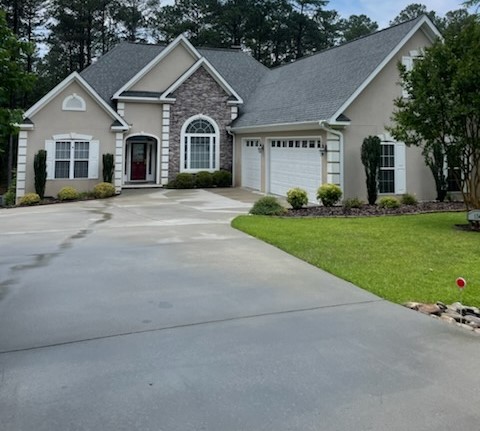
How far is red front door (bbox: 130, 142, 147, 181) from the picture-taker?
79.6 ft

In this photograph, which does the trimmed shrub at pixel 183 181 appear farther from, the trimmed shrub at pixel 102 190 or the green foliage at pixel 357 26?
the green foliage at pixel 357 26

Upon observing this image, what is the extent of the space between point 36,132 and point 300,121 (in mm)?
11142

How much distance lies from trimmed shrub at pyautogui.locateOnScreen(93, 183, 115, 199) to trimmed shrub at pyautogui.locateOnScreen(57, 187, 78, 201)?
830 millimetres

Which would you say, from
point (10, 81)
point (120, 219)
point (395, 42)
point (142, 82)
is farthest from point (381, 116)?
point (10, 81)

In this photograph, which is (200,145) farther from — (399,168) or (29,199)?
(399,168)

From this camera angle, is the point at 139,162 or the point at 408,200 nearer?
the point at 408,200

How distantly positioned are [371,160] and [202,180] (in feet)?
30.4

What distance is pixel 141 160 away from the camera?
24.5 metres

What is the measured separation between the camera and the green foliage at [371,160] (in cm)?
1619

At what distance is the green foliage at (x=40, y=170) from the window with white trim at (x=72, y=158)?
602mm

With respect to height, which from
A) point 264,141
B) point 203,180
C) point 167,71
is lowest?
point 203,180

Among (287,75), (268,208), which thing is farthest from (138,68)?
(268,208)

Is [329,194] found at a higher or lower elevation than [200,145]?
lower

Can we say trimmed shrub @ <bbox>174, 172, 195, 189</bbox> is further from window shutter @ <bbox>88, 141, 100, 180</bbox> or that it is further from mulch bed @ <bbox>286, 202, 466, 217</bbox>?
mulch bed @ <bbox>286, 202, 466, 217</bbox>
